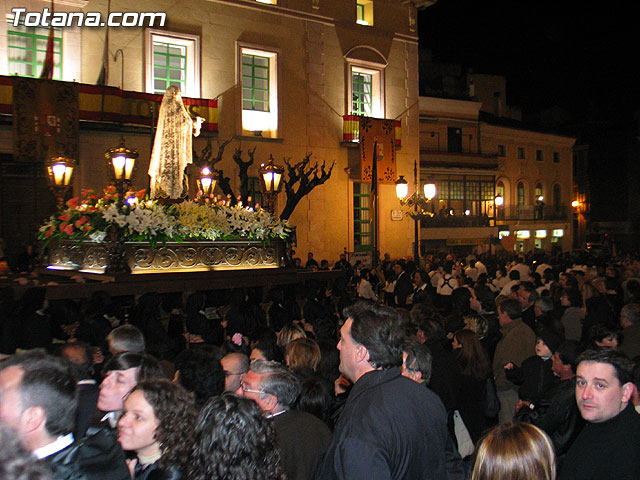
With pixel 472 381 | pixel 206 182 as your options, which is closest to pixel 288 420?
pixel 472 381

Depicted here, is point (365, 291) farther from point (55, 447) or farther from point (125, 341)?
point (55, 447)

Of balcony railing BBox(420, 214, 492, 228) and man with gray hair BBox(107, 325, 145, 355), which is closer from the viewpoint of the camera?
man with gray hair BBox(107, 325, 145, 355)

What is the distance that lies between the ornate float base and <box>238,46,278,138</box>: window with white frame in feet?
34.6

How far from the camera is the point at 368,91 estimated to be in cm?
2661

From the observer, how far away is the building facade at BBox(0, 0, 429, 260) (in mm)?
19406

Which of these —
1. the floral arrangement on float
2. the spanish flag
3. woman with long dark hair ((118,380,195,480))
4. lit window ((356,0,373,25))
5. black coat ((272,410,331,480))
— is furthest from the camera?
lit window ((356,0,373,25))

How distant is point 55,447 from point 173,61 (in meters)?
20.6

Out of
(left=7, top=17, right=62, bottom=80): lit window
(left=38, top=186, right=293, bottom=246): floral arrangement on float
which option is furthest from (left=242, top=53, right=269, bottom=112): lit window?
(left=38, top=186, right=293, bottom=246): floral arrangement on float

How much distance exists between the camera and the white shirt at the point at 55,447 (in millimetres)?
2775

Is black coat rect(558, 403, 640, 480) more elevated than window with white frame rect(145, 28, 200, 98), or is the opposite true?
window with white frame rect(145, 28, 200, 98)

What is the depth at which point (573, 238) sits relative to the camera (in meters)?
47.1

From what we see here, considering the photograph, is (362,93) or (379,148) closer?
(379,148)

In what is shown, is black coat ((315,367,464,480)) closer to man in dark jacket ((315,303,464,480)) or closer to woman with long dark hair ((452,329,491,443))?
man in dark jacket ((315,303,464,480))

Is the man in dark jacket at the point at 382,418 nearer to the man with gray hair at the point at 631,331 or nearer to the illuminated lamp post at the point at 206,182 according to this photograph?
the man with gray hair at the point at 631,331
